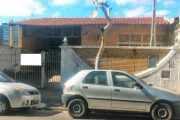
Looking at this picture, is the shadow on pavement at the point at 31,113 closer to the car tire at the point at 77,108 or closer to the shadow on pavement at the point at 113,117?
the car tire at the point at 77,108

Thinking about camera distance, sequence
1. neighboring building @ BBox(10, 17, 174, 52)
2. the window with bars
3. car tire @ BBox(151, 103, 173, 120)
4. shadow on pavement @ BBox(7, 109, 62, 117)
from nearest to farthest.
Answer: car tire @ BBox(151, 103, 173, 120)
shadow on pavement @ BBox(7, 109, 62, 117)
the window with bars
neighboring building @ BBox(10, 17, 174, 52)

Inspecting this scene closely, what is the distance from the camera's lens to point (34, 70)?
14.6 m

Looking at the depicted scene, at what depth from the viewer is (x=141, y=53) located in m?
12.4

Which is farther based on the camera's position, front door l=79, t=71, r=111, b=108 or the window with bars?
the window with bars

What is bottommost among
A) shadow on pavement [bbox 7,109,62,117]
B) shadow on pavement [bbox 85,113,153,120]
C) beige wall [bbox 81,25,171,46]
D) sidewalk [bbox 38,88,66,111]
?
shadow on pavement [bbox 85,113,153,120]

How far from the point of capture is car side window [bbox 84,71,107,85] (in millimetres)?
7844

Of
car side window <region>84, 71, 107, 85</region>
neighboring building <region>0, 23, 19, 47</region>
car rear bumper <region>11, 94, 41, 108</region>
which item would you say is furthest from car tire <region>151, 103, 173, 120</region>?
neighboring building <region>0, 23, 19, 47</region>

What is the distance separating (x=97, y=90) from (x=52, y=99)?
3.68 m

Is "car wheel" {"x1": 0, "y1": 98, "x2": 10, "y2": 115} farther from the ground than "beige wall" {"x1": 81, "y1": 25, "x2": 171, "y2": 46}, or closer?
closer

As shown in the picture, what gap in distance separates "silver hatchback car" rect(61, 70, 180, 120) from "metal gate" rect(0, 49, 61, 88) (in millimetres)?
5134

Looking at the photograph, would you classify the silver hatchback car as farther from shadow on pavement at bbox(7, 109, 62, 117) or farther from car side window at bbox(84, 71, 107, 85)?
shadow on pavement at bbox(7, 109, 62, 117)

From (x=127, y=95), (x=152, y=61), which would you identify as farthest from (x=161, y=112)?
(x=152, y=61)

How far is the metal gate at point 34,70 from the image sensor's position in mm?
12969

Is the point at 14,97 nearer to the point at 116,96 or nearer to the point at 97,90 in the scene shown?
the point at 97,90
